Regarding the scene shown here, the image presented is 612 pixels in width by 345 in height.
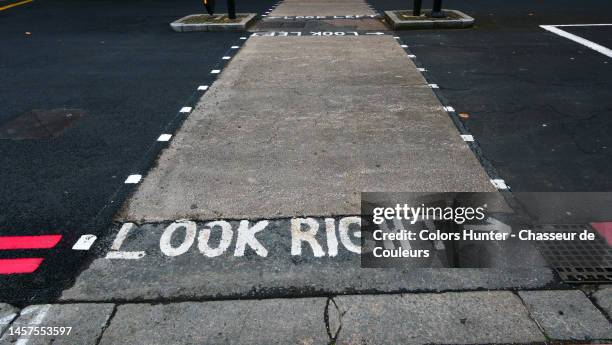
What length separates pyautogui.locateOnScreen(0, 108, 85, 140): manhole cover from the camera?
6488mm

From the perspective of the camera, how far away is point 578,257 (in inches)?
151

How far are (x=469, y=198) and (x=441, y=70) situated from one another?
5.44m

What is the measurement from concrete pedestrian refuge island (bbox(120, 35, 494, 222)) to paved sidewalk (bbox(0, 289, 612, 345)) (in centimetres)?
124

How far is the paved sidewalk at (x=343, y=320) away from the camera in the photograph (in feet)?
10.2

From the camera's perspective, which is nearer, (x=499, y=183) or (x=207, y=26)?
(x=499, y=183)

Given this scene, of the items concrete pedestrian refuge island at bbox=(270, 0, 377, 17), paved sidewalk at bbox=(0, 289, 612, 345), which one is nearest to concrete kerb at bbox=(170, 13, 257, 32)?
concrete pedestrian refuge island at bbox=(270, 0, 377, 17)

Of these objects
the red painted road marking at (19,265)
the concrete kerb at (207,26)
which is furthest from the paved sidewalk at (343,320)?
the concrete kerb at (207,26)

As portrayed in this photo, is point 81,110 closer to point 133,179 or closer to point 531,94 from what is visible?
point 133,179

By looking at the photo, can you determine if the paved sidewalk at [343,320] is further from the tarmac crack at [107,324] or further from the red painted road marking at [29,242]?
the red painted road marking at [29,242]

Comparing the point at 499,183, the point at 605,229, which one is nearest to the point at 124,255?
the point at 499,183

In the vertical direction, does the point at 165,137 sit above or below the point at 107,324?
above

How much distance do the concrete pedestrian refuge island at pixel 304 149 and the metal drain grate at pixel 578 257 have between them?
3.31 ft

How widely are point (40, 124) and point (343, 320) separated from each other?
6.04 meters

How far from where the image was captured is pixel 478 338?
121 inches
